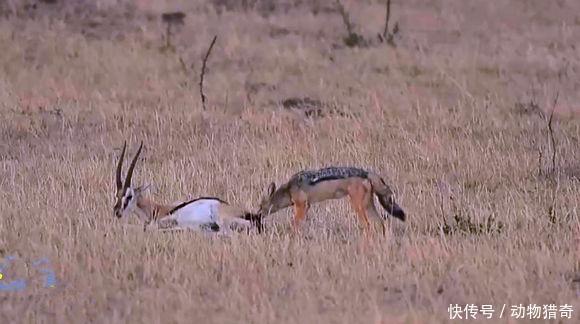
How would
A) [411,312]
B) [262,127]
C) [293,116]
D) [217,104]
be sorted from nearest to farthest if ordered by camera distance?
[411,312], [262,127], [293,116], [217,104]

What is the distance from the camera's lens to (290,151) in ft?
41.2

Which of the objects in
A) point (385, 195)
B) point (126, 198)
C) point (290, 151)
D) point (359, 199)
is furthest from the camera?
point (290, 151)

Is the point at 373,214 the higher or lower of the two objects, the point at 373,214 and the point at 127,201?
the higher

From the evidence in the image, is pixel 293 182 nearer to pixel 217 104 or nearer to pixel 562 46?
pixel 217 104

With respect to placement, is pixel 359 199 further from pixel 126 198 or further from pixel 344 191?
pixel 126 198

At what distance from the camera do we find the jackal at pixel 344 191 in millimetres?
8727

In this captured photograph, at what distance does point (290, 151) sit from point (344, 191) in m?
3.84

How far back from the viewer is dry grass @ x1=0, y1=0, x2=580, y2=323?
A: 22.5 ft

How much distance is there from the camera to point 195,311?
6.38 meters

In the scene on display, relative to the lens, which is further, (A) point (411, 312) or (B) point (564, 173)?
(B) point (564, 173)

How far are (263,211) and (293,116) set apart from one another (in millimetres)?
5978

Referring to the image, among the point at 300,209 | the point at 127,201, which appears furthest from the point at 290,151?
the point at 300,209

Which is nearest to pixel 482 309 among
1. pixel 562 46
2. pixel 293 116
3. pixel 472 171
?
pixel 472 171

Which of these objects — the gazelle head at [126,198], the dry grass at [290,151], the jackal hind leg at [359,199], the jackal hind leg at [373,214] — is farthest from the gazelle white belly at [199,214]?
the jackal hind leg at [373,214]
